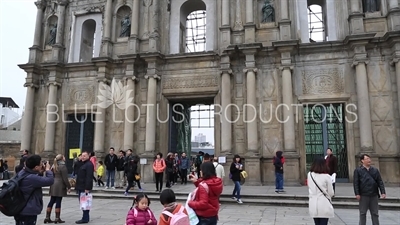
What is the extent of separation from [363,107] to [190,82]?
811cm

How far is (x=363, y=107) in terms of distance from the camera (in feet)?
45.8

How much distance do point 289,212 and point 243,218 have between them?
1.75 meters

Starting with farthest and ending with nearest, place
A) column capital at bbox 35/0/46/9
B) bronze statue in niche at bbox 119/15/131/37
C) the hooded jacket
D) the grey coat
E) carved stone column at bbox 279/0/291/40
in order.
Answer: column capital at bbox 35/0/46/9 < bronze statue in niche at bbox 119/15/131/37 < carved stone column at bbox 279/0/291/40 < the grey coat < the hooded jacket

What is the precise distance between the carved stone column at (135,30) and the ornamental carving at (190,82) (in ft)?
7.90

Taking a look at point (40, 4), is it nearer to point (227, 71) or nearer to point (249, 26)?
point (227, 71)

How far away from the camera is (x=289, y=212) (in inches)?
369

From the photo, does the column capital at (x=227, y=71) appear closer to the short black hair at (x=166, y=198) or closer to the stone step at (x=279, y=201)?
the stone step at (x=279, y=201)

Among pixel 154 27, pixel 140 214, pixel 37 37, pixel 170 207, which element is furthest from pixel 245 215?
pixel 37 37

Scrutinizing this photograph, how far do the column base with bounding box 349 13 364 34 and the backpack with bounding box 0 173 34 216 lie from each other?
1466 centimetres

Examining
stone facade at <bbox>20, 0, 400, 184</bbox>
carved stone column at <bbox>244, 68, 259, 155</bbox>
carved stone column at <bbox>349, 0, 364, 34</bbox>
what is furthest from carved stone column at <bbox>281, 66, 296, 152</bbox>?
carved stone column at <bbox>349, 0, 364, 34</bbox>

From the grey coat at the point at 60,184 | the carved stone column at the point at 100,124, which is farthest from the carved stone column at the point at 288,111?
the grey coat at the point at 60,184

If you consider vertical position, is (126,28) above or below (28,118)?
above

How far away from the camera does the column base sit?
14.7 metres

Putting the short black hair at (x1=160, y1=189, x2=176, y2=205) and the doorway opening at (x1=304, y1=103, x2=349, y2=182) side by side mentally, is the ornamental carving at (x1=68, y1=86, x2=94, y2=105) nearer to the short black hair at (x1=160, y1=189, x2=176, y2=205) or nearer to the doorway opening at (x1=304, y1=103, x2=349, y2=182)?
the doorway opening at (x1=304, y1=103, x2=349, y2=182)
